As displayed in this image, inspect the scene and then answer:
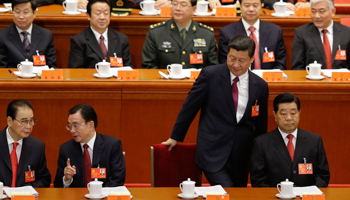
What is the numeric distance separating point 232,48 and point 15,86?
1.49 meters

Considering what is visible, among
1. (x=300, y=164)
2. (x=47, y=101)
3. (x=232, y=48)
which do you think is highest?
(x=232, y=48)

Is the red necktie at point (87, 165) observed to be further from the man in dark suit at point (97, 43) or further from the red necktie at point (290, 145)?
the man in dark suit at point (97, 43)

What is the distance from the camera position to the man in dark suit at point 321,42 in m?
5.35

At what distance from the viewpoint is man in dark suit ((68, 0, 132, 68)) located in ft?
17.6

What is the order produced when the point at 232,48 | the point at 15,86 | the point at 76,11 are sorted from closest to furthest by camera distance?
the point at 232,48 → the point at 15,86 → the point at 76,11

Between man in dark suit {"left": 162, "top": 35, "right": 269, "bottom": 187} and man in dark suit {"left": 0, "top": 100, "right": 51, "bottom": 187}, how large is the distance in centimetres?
76

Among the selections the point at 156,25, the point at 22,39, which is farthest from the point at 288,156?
the point at 22,39

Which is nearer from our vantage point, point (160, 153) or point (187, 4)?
point (160, 153)

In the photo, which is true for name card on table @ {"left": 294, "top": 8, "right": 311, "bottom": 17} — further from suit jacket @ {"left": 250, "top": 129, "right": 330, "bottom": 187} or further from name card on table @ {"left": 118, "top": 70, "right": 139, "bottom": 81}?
suit jacket @ {"left": 250, "top": 129, "right": 330, "bottom": 187}

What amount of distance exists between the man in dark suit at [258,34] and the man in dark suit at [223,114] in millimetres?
1481

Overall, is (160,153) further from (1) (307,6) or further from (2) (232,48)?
(1) (307,6)

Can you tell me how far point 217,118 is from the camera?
3.89m

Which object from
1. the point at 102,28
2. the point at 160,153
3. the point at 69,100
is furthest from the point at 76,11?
the point at 160,153

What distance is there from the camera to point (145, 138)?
4629mm
